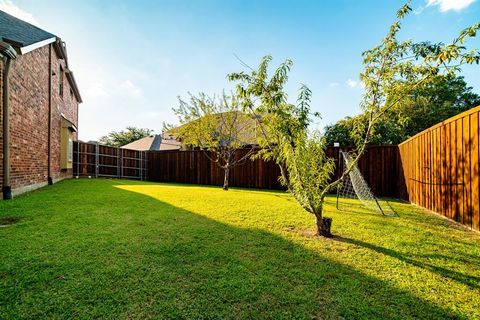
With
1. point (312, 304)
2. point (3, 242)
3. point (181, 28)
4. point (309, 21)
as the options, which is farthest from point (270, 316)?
point (181, 28)

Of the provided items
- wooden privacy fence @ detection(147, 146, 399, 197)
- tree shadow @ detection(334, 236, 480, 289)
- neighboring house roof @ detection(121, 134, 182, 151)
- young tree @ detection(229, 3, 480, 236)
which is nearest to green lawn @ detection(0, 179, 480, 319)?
tree shadow @ detection(334, 236, 480, 289)

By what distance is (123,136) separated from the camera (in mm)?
41844

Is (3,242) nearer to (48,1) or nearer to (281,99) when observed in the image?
(281,99)

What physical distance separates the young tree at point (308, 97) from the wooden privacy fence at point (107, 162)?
11.8 m

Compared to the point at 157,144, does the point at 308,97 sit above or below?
below

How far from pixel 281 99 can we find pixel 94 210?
13.6ft

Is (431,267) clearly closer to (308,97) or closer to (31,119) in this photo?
(308,97)

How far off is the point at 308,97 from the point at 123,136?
4462 cm

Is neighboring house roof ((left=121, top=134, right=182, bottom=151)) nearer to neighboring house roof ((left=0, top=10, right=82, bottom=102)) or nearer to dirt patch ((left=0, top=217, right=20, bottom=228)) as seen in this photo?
neighboring house roof ((left=0, top=10, right=82, bottom=102))

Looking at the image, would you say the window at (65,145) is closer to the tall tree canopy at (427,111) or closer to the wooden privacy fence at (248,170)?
the wooden privacy fence at (248,170)

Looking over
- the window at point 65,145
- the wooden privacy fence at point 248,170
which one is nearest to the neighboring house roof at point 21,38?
the window at point 65,145

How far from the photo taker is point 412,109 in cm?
1922

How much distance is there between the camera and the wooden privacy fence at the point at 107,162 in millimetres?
11998

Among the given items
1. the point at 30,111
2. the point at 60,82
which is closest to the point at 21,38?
the point at 30,111
